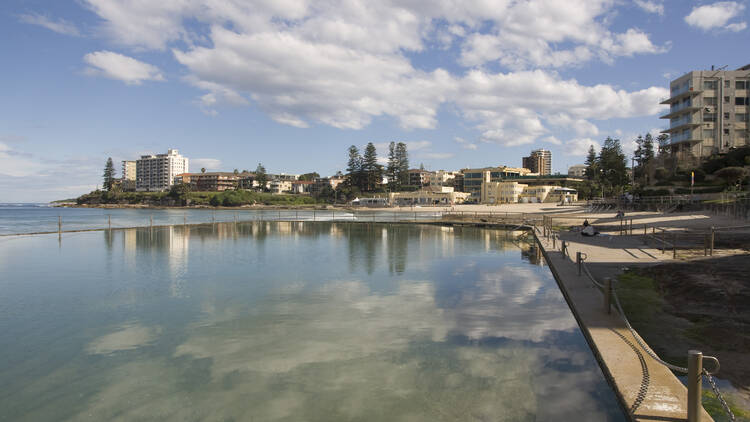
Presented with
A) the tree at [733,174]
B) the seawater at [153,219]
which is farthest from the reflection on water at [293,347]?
the tree at [733,174]

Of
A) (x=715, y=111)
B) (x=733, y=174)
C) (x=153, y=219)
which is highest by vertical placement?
(x=715, y=111)

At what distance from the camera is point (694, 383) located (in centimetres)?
497

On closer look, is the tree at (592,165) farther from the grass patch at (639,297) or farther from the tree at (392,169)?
the grass patch at (639,297)

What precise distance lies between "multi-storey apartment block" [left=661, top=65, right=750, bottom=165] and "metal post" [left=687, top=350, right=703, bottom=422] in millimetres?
66963

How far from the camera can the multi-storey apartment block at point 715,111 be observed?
2359 inches

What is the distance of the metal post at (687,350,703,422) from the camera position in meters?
4.85

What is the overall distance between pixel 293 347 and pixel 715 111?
73046mm

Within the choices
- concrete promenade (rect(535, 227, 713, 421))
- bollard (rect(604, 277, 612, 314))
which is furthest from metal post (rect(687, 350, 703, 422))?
bollard (rect(604, 277, 612, 314))

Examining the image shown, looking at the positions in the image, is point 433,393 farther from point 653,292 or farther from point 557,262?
point 557,262

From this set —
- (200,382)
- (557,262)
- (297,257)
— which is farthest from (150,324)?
(557,262)

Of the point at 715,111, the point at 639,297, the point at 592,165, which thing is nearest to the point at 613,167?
the point at 592,165

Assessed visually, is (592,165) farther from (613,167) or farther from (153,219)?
(153,219)

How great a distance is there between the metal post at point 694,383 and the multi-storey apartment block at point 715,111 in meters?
67.0

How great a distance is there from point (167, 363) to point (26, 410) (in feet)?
7.87
